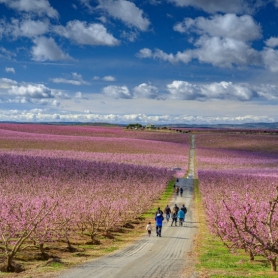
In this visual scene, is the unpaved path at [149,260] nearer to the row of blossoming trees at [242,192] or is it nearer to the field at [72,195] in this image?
the field at [72,195]

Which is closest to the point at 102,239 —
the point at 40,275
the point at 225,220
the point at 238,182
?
the point at 225,220

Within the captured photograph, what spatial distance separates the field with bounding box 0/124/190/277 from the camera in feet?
86.3

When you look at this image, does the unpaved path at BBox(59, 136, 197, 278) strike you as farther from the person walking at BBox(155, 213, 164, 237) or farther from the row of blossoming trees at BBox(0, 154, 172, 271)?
the row of blossoming trees at BBox(0, 154, 172, 271)

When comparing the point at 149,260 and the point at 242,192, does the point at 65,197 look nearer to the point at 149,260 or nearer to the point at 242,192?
the point at 149,260

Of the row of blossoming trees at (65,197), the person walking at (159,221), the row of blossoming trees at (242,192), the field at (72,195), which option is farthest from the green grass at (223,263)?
the row of blossoming trees at (65,197)

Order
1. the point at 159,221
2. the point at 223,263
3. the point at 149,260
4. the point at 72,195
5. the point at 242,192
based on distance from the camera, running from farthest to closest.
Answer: the point at 242,192, the point at 72,195, the point at 159,221, the point at 223,263, the point at 149,260

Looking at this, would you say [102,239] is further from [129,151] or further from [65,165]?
[129,151]

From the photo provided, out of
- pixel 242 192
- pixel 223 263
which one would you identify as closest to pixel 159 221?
pixel 223 263

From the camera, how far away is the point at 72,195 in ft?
142

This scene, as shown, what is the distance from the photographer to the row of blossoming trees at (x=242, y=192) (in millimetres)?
19925

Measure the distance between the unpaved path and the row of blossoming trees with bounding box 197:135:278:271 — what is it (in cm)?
274

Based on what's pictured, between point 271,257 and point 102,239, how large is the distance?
15.2 metres

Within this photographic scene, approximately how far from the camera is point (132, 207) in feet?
142

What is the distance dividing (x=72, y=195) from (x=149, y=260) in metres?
20.4
